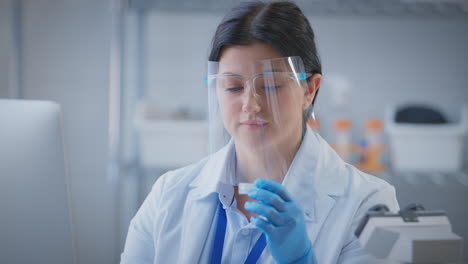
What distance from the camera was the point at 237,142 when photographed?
2.62 ft

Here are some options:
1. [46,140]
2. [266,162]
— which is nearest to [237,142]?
[266,162]

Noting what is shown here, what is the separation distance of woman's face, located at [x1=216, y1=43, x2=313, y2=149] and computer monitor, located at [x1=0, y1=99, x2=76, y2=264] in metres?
0.29

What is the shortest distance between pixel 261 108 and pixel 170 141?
3.63 ft

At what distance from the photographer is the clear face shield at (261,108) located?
68 cm

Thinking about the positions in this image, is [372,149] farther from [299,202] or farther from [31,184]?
[31,184]

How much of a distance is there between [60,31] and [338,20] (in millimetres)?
1358

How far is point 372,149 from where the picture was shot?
1.75m

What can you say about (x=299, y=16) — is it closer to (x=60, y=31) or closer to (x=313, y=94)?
(x=313, y=94)

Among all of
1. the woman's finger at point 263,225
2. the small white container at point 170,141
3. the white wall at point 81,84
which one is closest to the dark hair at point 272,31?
the woman's finger at point 263,225

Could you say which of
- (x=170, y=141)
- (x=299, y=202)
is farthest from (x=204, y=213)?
(x=170, y=141)

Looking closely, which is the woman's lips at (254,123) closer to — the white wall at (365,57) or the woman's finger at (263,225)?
the woman's finger at (263,225)

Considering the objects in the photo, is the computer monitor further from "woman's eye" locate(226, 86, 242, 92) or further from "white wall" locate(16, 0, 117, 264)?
"white wall" locate(16, 0, 117, 264)

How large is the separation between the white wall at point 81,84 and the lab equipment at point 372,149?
123 centimetres

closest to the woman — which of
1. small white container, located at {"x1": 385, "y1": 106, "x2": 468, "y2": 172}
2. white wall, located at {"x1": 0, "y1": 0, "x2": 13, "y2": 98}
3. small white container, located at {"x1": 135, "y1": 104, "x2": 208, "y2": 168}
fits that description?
small white container, located at {"x1": 135, "y1": 104, "x2": 208, "y2": 168}
